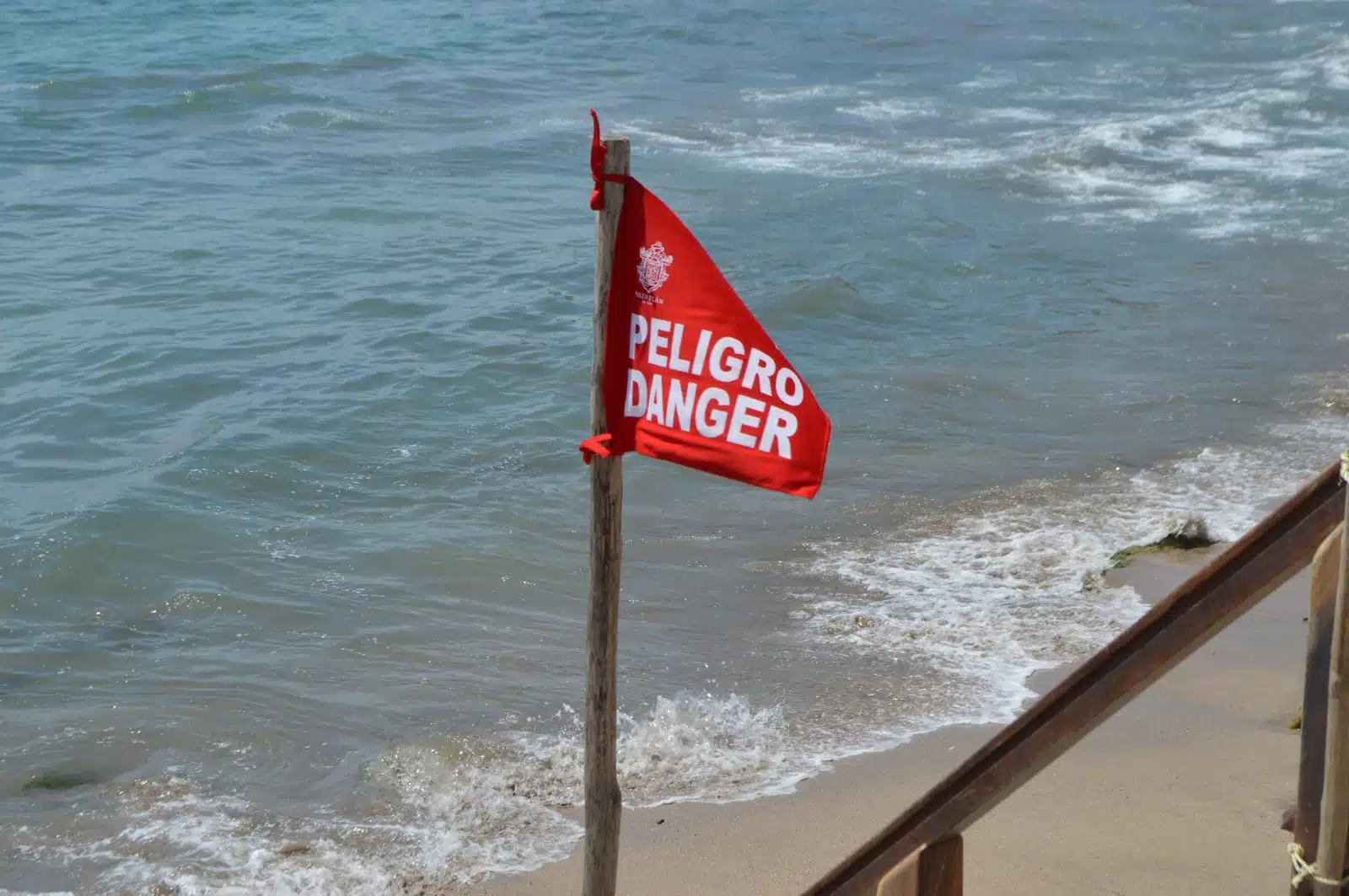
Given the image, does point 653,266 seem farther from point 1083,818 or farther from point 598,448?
point 1083,818

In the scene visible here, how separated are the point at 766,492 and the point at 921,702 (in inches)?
120

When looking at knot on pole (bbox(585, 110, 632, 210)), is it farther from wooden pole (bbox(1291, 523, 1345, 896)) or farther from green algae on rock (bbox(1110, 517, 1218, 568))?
green algae on rock (bbox(1110, 517, 1218, 568))

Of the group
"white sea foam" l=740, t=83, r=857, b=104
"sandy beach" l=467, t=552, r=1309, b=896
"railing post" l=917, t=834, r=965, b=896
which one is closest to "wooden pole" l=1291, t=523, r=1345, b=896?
"railing post" l=917, t=834, r=965, b=896

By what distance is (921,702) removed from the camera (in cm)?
713

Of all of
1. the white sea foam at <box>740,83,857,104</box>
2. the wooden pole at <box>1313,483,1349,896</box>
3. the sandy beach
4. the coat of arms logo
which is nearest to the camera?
the wooden pole at <box>1313,483,1349,896</box>

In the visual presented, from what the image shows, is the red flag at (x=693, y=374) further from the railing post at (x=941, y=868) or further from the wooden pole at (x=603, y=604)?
the railing post at (x=941, y=868)

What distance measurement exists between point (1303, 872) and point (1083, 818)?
11.1 ft

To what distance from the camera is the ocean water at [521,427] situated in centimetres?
693

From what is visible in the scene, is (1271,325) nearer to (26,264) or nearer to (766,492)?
(766,492)

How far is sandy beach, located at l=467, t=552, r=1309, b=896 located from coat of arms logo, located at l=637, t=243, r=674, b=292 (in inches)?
112

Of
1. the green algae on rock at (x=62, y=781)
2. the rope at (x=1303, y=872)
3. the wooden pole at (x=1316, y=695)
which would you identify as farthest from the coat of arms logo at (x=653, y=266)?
the green algae on rock at (x=62, y=781)

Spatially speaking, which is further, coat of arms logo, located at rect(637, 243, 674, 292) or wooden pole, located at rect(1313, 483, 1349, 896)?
coat of arms logo, located at rect(637, 243, 674, 292)

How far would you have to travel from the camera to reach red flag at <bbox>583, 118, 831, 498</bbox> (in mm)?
3592

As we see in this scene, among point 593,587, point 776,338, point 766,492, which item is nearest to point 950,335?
point 776,338
